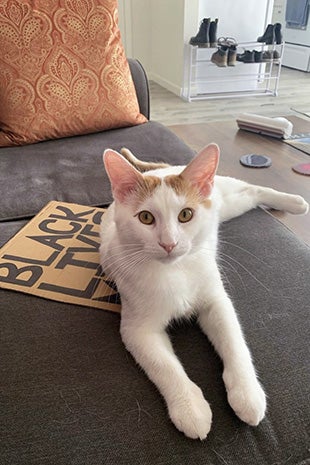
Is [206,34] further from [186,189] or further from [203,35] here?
[186,189]

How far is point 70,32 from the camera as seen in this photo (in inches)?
Result: 64.4

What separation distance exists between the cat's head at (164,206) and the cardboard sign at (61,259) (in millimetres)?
187

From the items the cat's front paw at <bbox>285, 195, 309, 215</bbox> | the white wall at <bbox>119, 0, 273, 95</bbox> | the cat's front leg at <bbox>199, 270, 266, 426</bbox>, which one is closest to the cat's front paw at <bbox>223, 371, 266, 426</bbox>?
the cat's front leg at <bbox>199, 270, 266, 426</bbox>

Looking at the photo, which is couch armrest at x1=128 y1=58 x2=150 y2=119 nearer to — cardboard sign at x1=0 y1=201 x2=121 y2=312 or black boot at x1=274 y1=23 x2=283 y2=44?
cardboard sign at x1=0 y1=201 x2=121 y2=312

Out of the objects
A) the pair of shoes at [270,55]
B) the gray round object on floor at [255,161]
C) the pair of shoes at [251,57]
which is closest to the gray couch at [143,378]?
the gray round object on floor at [255,161]

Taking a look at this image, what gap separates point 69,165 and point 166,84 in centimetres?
338

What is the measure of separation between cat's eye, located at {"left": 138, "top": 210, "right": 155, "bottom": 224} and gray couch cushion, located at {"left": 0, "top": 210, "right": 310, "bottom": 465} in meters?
0.23

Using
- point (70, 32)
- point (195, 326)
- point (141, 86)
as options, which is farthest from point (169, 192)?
point (141, 86)

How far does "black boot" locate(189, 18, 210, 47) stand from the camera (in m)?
3.62

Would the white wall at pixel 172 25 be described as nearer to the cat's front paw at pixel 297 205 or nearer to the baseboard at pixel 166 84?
the baseboard at pixel 166 84

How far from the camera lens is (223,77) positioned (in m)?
4.27

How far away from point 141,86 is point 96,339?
1504 millimetres

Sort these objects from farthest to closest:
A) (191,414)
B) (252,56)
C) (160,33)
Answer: (160,33)
(252,56)
(191,414)

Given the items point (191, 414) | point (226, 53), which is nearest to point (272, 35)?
point (226, 53)
